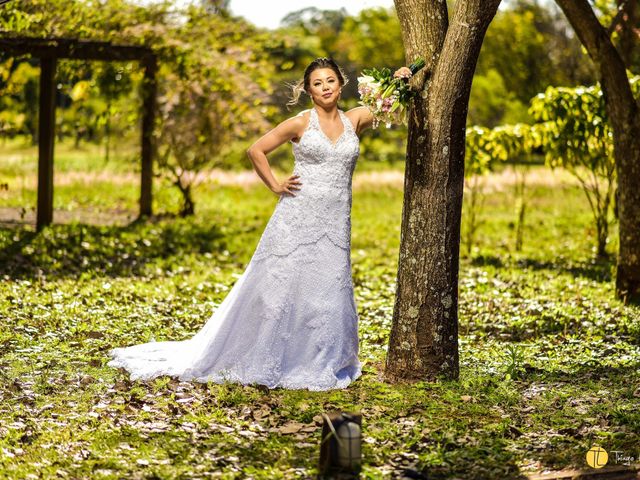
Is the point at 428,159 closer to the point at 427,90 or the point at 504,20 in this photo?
the point at 427,90

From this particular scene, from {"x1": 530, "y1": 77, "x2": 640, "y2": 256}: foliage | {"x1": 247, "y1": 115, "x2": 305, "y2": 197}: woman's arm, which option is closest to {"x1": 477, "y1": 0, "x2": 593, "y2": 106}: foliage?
{"x1": 530, "y1": 77, "x2": 640, "y2": 256}: foliage

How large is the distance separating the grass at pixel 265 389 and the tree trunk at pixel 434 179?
1.16 ft

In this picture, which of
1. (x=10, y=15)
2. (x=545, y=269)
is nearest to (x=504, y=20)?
(x=545, y=269)

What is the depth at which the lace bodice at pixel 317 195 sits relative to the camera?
263 inches

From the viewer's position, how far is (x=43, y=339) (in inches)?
311

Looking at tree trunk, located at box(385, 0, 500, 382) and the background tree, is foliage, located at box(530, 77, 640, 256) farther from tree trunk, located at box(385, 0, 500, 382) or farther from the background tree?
tree trunk, located at box(385, 0, 500, 382)

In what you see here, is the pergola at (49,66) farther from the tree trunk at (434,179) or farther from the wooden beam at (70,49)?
the tree trunk at (434,179)

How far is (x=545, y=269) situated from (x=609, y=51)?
11.2ft

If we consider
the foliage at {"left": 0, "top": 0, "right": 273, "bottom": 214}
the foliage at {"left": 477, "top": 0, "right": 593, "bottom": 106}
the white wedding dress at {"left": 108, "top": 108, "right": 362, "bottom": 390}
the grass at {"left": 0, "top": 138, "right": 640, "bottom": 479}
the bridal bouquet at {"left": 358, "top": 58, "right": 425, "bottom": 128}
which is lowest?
the grass at {"left": 0, "top": 138, "right": 640, "bottom": 479}

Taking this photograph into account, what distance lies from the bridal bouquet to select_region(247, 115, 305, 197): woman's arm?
1.83ft

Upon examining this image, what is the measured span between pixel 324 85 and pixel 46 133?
8584mm

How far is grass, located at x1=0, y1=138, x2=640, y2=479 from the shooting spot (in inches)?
209

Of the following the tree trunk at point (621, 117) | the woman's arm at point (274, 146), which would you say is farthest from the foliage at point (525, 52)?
the woman's arm at point (274, 146)

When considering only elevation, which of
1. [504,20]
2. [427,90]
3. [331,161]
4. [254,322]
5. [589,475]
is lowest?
[589,475]
